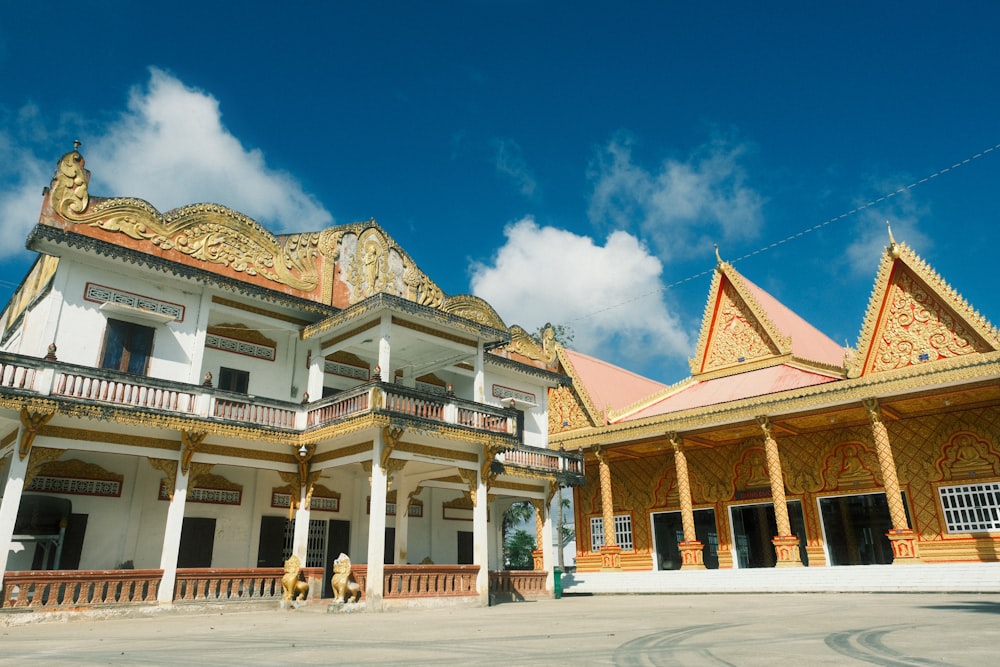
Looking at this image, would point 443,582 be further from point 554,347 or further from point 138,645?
point 554,347

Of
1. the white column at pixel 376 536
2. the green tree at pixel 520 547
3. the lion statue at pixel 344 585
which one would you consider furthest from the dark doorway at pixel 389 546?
the green tree at pixel 520 547

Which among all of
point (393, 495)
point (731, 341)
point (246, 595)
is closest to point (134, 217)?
point (246, 595)

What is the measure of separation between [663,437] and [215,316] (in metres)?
14.7

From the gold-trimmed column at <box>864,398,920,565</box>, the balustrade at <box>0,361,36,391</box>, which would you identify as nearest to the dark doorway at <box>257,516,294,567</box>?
the balustrade at <box>0,361,36,391</box>

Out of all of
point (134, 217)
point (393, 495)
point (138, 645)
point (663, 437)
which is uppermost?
point (134, 217)

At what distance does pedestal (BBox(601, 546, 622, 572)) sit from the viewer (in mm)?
23281

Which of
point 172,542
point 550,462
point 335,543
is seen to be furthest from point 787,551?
point 172,542

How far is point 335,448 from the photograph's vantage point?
49.0ft

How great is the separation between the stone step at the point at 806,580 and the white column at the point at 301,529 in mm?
10241

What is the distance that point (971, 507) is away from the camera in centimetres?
1889

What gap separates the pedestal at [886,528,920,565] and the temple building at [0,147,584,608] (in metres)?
8.86

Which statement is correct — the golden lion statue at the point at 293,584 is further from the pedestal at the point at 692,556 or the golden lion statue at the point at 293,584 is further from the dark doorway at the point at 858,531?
the dark doorway at the point at 858,531

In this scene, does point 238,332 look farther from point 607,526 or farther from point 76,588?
point 607,526

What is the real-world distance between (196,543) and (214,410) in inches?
134
